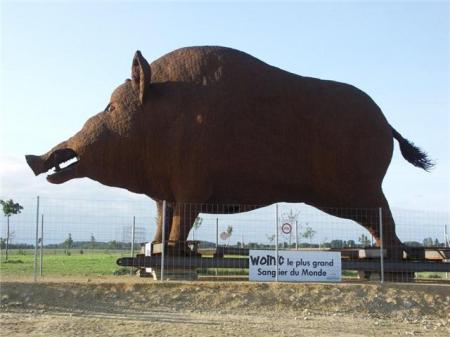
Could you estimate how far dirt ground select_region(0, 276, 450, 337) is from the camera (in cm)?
914

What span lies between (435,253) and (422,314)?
3497mm

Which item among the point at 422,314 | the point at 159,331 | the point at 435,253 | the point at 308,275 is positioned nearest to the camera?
the point at 159,331

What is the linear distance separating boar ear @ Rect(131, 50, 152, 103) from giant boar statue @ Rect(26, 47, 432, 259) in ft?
0.08

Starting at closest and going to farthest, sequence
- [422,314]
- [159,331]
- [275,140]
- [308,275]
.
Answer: [159,331] < [422,314] < [308,275] < [275,140]

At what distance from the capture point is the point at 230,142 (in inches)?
514

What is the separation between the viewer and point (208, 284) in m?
11.8

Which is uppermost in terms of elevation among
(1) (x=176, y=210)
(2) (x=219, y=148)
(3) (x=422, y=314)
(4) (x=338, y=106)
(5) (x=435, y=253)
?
(4) (x=338, y=106)

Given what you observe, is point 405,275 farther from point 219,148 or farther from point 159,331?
point 159,331

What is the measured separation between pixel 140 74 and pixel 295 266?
527 centimetres

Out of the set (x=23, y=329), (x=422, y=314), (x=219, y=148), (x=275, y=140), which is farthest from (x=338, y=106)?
(x=23, y=329)

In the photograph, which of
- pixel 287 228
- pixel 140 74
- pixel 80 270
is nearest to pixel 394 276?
pixel 287 228

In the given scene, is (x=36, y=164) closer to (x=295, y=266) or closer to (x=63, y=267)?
(x=295, y=266)

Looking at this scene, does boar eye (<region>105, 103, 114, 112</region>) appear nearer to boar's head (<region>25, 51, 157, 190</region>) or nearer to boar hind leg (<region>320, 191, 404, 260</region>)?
boar's head (<region>25, 51, 157, 190</region>)

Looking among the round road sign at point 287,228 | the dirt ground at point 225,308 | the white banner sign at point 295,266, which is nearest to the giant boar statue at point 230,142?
the white banner sign at point 295,266
